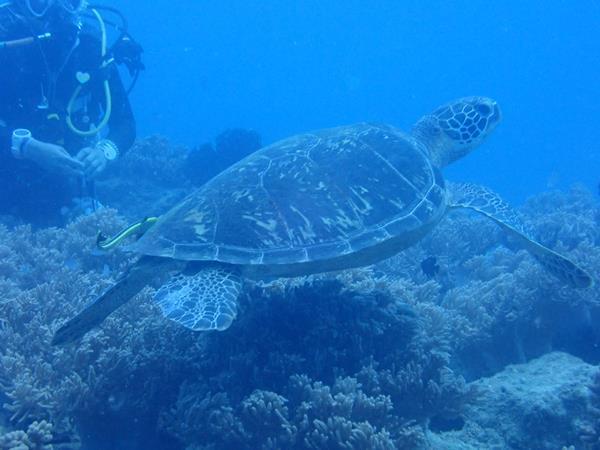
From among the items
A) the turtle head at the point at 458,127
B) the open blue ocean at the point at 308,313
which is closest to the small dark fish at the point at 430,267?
the open blue ocean at the point at 308,313

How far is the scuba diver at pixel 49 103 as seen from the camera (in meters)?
6.45

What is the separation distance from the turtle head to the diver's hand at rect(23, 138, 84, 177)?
4.89 meters

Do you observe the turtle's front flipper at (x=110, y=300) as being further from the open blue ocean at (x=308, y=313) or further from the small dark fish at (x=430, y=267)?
the small dark fish at (x=430, y=267)

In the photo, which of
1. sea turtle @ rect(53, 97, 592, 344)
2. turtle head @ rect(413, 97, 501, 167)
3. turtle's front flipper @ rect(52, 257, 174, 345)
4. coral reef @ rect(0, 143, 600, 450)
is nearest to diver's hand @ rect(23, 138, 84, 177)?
coral reef @ rect(0, 143, 600, 450)

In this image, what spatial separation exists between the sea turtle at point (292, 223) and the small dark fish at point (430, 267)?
1452mm

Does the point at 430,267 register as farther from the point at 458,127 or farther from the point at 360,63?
the point at 360,63

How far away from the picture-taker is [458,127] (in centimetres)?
568

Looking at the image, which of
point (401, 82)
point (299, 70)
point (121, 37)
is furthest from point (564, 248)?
point (299, 70)

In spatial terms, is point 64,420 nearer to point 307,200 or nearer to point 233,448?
point 233,448

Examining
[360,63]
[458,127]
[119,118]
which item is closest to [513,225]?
[458,127]

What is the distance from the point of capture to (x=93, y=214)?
6426 millimetres

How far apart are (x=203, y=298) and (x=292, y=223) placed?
0.96 metres

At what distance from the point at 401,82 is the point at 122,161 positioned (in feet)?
443

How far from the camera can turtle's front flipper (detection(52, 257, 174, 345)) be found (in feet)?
10.2
